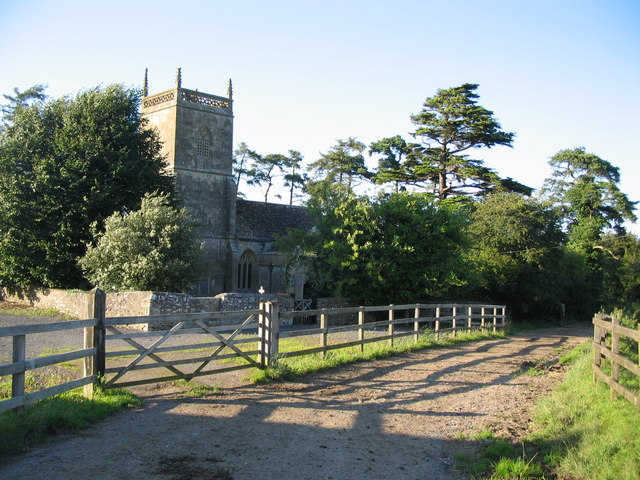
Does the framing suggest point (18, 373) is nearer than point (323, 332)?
Yes

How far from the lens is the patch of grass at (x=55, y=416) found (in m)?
6.02

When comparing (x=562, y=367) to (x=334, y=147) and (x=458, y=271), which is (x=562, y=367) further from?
(x=334, y=147)

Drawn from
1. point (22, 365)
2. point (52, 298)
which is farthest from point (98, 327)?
point (52, 298)

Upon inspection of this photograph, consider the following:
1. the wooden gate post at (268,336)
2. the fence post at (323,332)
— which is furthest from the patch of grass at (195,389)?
the fence post at (323,332)

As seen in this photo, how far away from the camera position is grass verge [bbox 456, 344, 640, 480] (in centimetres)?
557

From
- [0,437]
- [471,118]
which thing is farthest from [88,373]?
[471,118]

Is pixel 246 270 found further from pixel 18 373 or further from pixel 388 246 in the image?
pixel 18 373

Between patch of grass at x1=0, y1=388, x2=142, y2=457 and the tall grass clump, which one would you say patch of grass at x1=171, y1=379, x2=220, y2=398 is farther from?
the tall grass clump

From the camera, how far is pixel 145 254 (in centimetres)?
2248

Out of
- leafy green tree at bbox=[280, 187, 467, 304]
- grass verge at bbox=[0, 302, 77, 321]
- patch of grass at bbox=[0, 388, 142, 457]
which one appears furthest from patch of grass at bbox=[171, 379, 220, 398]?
leafy green tree at bbox=[280, 187, 467, 304]

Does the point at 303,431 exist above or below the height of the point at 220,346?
below

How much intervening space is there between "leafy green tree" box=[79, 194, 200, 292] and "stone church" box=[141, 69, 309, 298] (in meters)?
12.1

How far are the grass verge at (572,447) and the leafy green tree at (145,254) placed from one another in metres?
17.1

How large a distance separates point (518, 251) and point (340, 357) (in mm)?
23390
